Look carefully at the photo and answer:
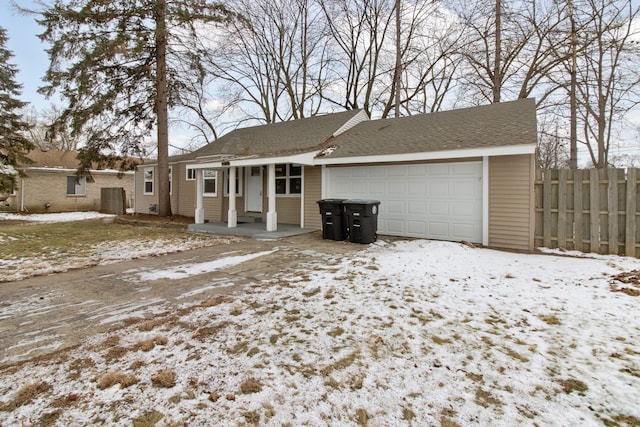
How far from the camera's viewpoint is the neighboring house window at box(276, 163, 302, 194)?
1133 cm

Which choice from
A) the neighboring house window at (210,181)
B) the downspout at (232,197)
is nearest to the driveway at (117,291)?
the downspout at (232,197)

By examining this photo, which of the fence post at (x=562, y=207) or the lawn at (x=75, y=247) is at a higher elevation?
the fence post at (x=562, y=207)

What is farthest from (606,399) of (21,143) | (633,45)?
(21,143)

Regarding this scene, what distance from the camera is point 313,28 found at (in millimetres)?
20031

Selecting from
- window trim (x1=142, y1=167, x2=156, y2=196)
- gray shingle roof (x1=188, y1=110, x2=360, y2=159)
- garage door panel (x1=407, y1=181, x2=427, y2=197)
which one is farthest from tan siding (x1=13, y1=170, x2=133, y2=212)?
garage door panel (x1=407, y1=181, x2=427, y2=197)

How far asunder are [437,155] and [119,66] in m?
13.1

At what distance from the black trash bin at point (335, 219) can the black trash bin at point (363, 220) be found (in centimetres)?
43

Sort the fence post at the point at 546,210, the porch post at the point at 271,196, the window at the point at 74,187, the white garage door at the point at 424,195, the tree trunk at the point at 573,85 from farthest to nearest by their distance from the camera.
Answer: the window at the point at 74,187 < the tree trunk at the point at 573,85 < the porch post at the point at 271,196 < the white garage door at the point at 424,195 < the fence post at the point at 546,210

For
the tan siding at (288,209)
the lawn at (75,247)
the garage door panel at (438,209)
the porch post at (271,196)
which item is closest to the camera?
the lawn at (75,247)

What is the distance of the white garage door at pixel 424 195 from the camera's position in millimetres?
8039

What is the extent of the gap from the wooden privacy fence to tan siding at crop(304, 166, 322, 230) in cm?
607

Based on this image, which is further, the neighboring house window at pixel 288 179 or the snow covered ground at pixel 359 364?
the neighboring house window at pixel 288 179

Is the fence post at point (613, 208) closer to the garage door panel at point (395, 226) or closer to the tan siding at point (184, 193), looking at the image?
the garage door panel at point (395, 226)

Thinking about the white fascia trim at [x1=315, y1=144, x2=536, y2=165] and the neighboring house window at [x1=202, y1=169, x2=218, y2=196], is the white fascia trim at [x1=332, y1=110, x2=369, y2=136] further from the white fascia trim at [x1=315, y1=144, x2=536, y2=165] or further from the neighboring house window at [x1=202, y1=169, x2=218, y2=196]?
the neighboring house window at [x1=202, y1=169, x2=218, y2=196]
